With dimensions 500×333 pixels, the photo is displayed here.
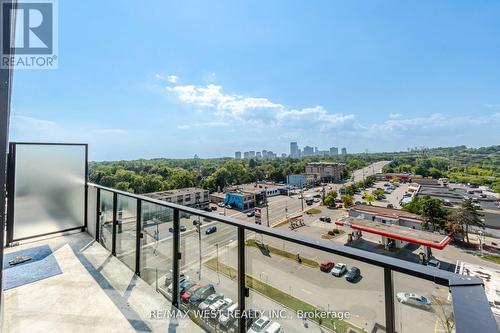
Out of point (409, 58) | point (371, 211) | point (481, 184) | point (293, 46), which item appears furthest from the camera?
point (481, 184)

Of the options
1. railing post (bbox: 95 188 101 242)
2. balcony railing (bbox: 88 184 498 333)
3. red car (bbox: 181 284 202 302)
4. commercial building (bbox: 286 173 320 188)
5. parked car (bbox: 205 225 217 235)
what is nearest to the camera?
balcony railing (bbox: 88 184 498 333)

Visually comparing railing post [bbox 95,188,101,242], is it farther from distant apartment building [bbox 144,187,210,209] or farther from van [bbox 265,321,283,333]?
distant apartment building [bbox 144,187,210,209]

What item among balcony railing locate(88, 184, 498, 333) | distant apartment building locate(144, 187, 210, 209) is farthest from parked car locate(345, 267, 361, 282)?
distant apartment building locate(144, 187, 210, 209)

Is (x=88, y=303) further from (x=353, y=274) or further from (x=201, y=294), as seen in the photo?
(x=353, y=274)

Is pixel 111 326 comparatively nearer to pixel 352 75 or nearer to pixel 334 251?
pixel 334 251

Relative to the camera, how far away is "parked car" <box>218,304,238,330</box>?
143 centimetres

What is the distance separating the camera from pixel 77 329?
5.17 ft

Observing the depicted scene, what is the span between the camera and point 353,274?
0.90 meters

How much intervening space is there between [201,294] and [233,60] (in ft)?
30.5

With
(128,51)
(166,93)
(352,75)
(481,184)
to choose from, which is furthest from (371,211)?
(481,184)

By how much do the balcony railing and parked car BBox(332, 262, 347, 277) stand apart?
24 mm

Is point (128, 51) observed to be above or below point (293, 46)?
below

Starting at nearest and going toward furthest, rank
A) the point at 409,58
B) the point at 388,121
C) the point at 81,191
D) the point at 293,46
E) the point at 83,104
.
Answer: the point at 81,191, the point at 83,104, the point at 293,46, the point at 409,58, the point at 388,121

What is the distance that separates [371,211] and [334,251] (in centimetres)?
1928
